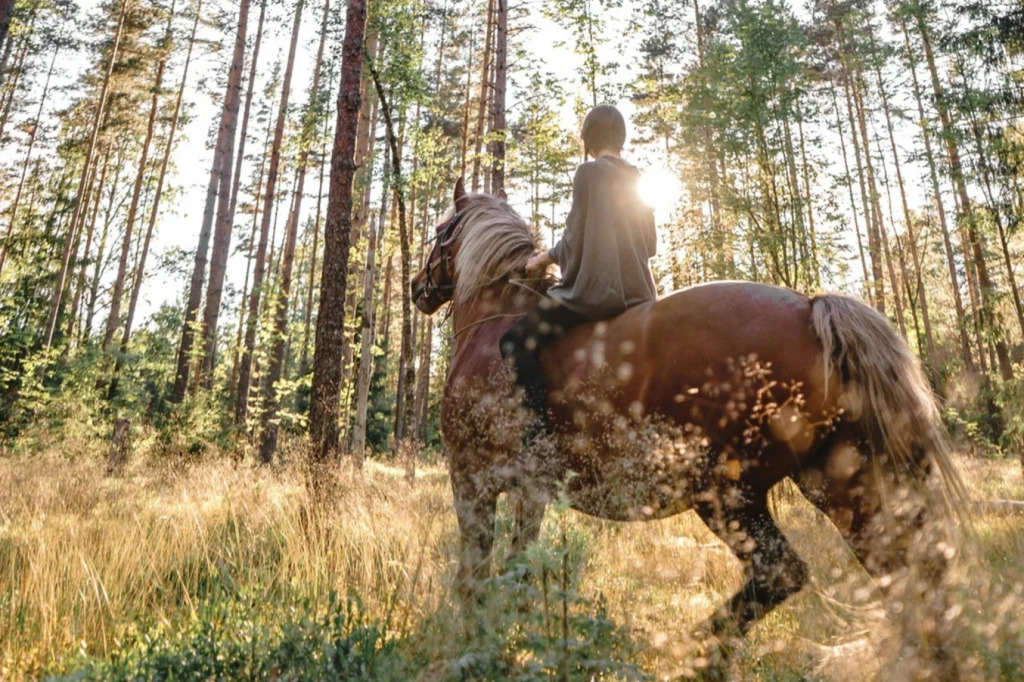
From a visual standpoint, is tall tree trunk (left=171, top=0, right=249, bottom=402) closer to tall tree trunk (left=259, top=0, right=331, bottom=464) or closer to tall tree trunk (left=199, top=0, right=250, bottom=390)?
tall tree trunk (left=199, top=0, right=250, bottom=390)

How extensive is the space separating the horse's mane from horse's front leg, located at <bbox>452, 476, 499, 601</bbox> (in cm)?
143

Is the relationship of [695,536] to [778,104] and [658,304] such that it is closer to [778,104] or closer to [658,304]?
[658,304]

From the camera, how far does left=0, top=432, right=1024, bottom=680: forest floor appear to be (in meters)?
2.17

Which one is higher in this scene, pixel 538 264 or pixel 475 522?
pixel 538 264

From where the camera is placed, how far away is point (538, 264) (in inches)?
148

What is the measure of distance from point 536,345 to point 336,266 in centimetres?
377

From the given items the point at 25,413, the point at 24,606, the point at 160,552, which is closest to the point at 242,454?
the point at 25,413

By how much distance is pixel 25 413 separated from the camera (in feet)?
41.6

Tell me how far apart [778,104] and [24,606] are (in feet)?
34.4

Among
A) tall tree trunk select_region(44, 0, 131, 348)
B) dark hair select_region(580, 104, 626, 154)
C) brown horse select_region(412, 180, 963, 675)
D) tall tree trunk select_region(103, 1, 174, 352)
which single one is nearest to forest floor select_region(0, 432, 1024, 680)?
brown horse select_region(412, 180, 963, 675)

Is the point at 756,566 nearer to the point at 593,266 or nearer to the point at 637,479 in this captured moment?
the point at 637,479

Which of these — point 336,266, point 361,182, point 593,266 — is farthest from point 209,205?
point 593,266

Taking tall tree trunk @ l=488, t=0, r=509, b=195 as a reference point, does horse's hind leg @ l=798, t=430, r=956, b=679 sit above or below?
below

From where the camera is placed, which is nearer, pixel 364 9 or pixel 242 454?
pixel 364 9
